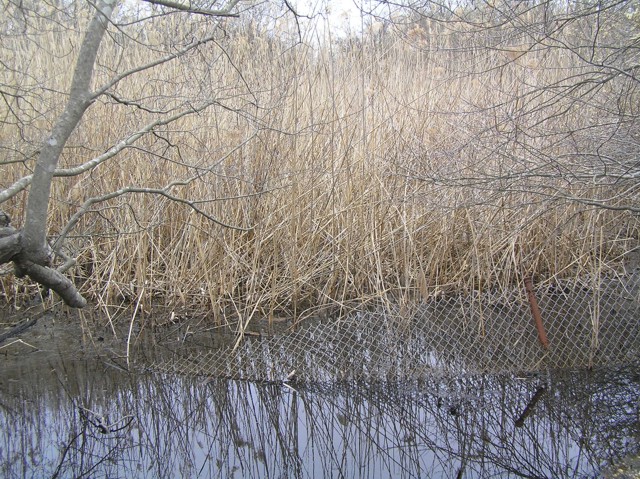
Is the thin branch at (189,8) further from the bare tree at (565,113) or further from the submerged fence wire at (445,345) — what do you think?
the submerged fence wire at (445,345)

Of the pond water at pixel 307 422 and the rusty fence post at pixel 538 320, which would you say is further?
the rusty fence post at pixel 538 320

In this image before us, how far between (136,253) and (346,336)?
1855 millimetres

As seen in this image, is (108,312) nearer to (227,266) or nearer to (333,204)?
(227,266)

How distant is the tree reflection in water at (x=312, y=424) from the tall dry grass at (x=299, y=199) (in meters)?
0.74

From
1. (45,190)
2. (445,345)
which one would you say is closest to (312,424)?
(445,345)

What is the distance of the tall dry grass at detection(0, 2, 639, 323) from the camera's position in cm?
419

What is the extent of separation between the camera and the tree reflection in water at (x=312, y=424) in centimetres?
292

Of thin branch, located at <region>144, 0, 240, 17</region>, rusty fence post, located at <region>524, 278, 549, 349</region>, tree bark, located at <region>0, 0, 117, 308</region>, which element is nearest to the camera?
tree bark, located at <region>0, 0, 117, 308</region>

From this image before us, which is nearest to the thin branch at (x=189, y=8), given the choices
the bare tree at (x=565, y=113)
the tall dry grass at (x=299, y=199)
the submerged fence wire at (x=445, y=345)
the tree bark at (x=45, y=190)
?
the tree bark at (x=45, y=190)

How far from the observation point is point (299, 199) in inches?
174

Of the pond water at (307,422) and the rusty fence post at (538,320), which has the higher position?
the rusty fence post at (538,320)

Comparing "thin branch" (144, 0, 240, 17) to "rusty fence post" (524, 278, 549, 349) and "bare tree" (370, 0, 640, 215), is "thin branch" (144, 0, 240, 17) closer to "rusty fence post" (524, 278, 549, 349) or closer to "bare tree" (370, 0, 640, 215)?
"bare tree" (370, 0, 640, 215)

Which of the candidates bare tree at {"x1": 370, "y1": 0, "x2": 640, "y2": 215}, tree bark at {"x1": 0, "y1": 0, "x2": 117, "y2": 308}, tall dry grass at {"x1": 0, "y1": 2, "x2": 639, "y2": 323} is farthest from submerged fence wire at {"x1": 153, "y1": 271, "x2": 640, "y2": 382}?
tree bark at {"x1": 0, "y1": 0, "x2": 117, "y2": 308}

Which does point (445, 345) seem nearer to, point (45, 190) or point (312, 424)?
point (312, 424)
